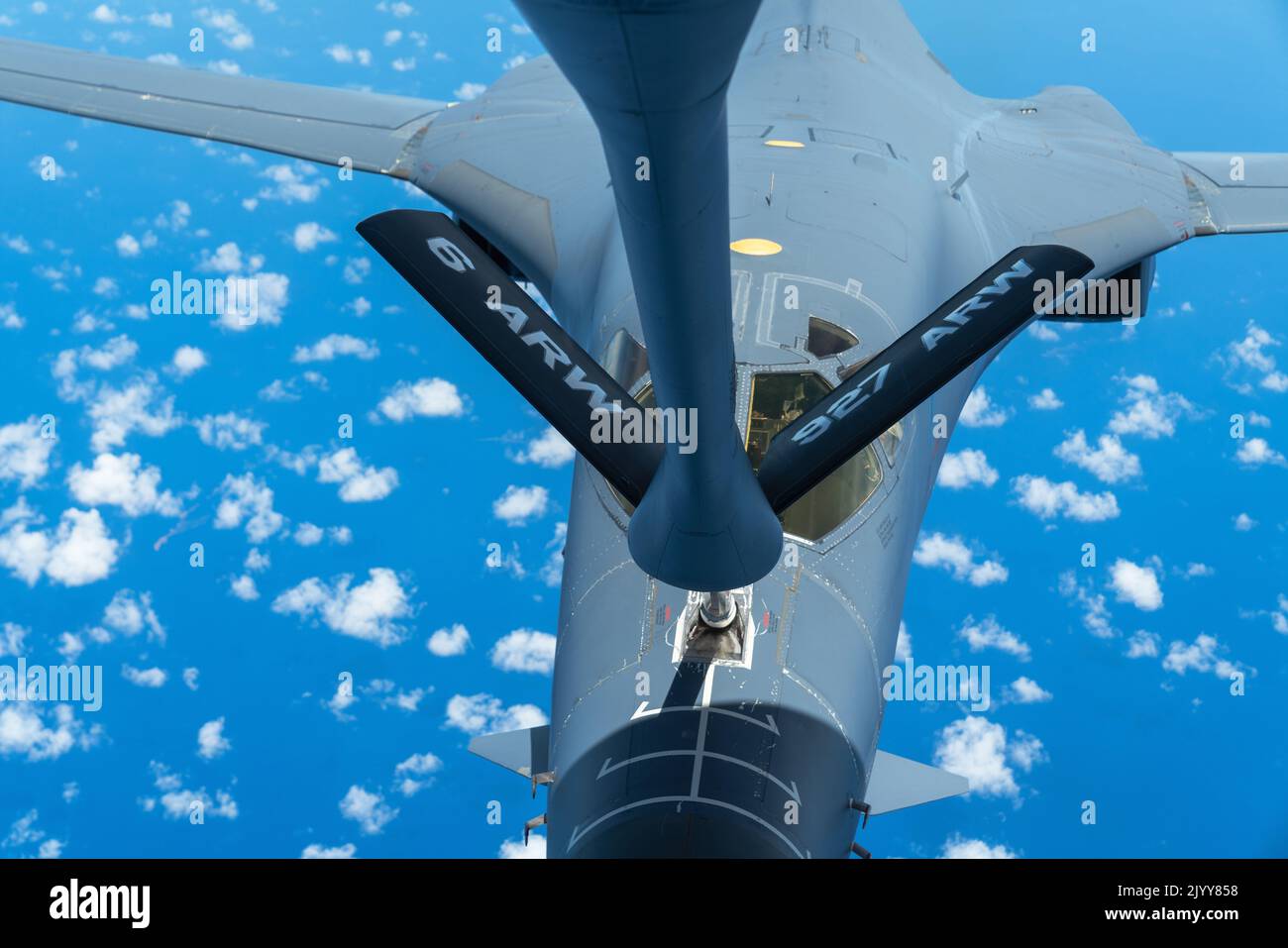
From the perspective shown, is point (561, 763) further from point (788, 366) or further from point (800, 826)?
point (788, 366)

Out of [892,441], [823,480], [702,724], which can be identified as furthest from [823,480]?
[702,724]

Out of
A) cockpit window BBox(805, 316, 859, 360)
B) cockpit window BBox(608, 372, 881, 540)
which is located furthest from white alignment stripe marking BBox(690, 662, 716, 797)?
cockpit window BBox(805, 316, 859, 360)

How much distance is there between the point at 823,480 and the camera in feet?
37.1

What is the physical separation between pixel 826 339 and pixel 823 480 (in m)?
1.69

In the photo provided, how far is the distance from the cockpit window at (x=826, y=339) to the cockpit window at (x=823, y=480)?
41 centimetres

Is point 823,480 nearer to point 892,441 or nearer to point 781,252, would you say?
point 892,441

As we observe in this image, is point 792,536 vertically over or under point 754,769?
over

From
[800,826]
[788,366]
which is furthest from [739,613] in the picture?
[788,366]

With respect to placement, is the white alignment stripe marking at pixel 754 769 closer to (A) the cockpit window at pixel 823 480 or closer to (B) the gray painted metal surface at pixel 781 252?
(B) the gray painted metal surface at pixel 781 252

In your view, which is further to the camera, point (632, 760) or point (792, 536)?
point (792, 536)

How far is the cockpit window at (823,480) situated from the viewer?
1130 cm

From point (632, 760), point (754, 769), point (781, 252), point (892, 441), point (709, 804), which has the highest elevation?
point (781, 252)

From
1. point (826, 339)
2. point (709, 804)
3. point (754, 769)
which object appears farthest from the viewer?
point (826, 339)

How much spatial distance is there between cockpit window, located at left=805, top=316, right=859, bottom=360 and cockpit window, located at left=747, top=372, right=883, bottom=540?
1.34ft
